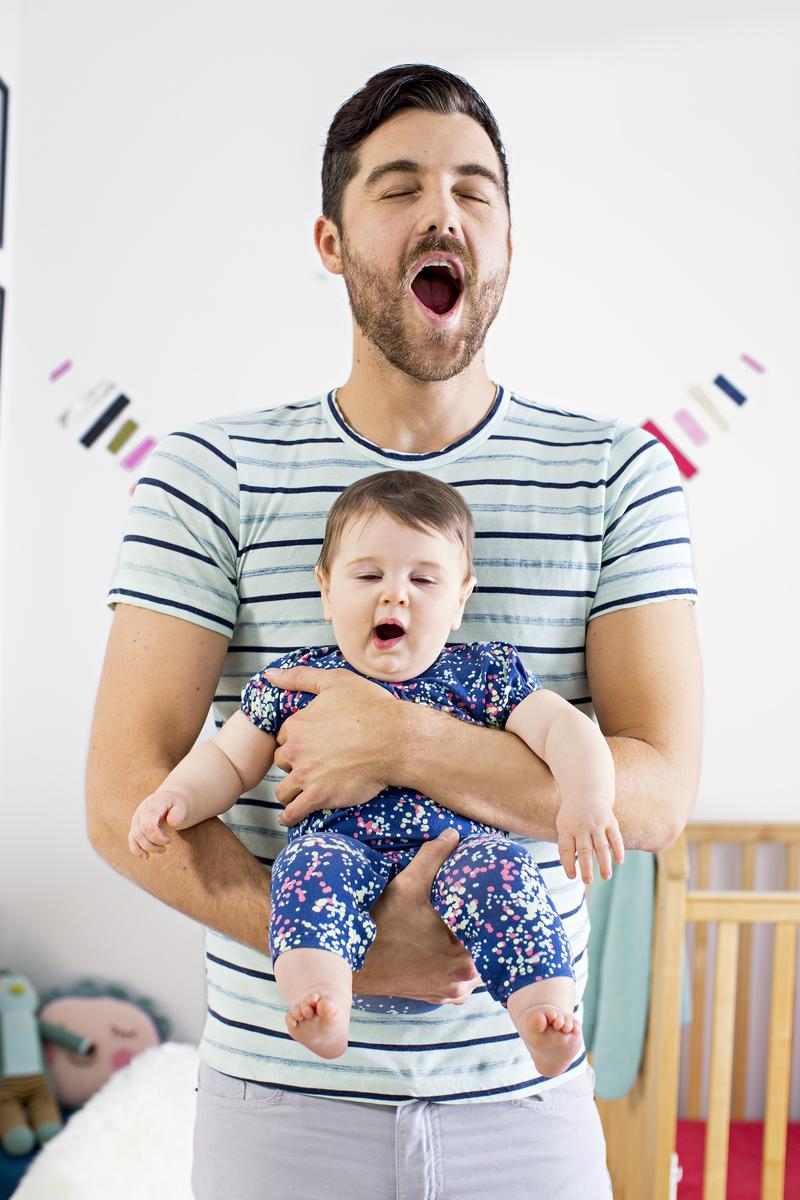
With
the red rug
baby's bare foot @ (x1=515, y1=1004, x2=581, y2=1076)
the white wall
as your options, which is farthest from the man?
the white wall

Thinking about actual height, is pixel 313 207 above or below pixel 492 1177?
above

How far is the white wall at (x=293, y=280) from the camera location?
274cm

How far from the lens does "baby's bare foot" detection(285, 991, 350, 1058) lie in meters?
0.81

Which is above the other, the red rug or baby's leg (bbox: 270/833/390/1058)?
baby's leg (bbox: 270/833/390/1058)

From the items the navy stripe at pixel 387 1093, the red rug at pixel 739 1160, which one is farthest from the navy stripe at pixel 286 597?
the red rug at pixel 739 1160

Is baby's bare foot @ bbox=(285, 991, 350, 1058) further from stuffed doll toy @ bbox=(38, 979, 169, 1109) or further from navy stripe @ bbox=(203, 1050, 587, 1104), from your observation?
stuffed doll toy @ bbox=(38, 979, 169, 1109)

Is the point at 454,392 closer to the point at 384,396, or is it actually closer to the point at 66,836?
the point at 384,396

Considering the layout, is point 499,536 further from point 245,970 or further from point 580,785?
point 245,970

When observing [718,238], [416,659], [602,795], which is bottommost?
[602,795]

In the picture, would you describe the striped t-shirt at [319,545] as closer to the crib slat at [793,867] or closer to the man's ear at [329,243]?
the man's ear at [329,243]

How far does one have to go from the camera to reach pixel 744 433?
109 inches

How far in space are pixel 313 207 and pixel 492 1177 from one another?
2360 mm

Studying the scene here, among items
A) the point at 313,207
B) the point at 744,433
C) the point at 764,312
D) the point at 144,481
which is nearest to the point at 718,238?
the point at 764,312

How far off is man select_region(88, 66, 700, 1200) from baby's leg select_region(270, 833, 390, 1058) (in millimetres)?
41
